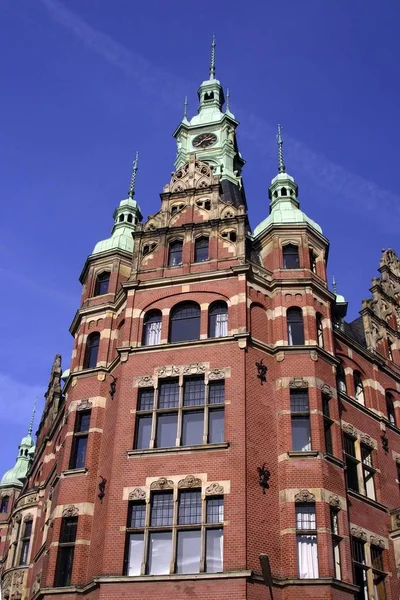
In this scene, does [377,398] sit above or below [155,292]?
below

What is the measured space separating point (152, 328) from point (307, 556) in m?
12.6

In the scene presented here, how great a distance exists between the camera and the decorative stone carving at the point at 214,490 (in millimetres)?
28656

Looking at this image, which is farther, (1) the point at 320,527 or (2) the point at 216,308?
(2) the point at 216,308

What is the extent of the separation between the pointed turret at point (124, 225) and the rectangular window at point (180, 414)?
11021 millimetres

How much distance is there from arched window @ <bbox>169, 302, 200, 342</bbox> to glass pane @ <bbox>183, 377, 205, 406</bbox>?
2247mm

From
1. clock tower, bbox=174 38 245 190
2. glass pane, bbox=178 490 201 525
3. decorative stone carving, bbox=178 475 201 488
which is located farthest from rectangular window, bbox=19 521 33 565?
clock tower, bbox=174 38 245 190

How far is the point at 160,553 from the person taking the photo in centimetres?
2822

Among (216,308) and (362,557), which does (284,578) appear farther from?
(216,308)

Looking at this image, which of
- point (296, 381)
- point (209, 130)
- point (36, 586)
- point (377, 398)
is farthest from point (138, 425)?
point (209, 130)

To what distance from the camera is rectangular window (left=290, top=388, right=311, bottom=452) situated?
31.3m

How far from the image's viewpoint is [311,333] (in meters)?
34.2

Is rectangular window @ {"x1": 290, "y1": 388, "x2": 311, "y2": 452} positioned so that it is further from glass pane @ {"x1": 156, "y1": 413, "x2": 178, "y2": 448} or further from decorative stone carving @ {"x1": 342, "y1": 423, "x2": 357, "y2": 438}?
glass pane @ {"x1": 156, "y1": 413, "x2": 178, "y2": 448}

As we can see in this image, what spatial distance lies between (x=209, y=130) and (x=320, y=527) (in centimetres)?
3251

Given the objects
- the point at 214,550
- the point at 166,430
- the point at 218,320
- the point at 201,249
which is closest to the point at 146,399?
the point at 166,430
